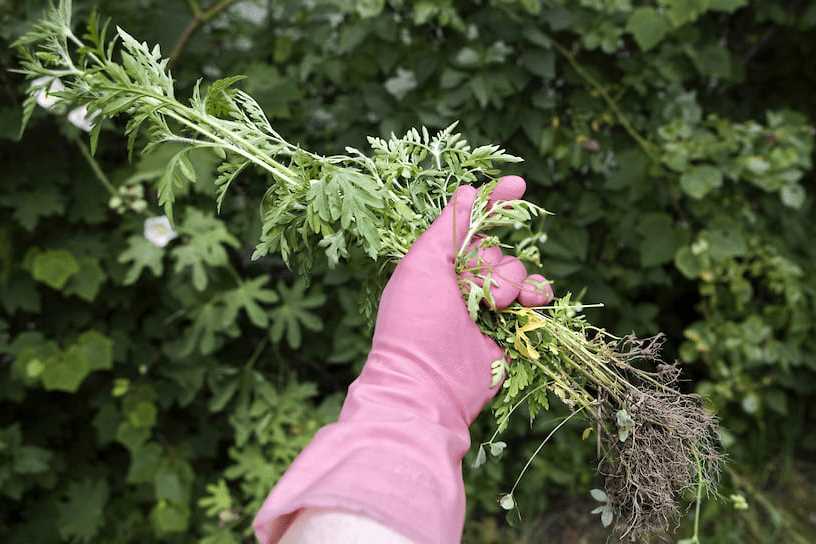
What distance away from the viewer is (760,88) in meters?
2.59

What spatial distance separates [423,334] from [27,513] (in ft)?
5.86

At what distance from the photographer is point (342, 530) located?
31.6 inches

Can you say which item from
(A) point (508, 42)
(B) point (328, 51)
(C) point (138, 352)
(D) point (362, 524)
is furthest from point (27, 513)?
(A) point (508, 42)

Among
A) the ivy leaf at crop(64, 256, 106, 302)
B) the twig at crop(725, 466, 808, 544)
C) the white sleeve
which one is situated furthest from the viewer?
the twig at crop(725, 466, 808, 544)

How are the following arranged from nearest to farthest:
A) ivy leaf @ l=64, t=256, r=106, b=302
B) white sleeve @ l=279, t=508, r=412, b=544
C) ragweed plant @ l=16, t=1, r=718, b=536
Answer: white sleeve @ l=279, t=508, r=412, b=544
ragweed plant @ l=16, t=1, r=718, b=536
ivy leaf @ l=64, t=256, r=106, b=302

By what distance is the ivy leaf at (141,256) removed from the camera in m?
1.86

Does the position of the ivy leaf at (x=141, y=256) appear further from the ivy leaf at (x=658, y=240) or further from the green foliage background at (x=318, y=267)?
the ivy leaf at (x=658, y=240)

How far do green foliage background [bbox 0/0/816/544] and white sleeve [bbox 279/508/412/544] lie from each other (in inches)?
44.4

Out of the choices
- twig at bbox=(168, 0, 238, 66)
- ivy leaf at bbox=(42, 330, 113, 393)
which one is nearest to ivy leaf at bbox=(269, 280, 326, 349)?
ivy leaf at bbox=(42, 330, 113, 393)

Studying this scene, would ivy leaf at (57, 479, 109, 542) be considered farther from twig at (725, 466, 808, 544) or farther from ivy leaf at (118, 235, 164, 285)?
twig at (725, 466, 808, 544)

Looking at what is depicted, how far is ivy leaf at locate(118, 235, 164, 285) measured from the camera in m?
1.86

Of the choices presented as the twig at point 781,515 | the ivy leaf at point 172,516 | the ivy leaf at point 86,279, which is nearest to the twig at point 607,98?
the twig at point 781,515

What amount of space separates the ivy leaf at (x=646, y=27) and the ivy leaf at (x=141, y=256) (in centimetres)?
141

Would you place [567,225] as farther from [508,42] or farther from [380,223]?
[380,223]
